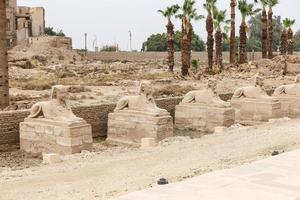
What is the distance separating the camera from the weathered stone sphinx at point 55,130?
12.6m

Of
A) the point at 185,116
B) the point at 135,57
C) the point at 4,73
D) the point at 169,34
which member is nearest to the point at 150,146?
the point at 185,116

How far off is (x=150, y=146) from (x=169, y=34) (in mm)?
28266

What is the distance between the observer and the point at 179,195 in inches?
223

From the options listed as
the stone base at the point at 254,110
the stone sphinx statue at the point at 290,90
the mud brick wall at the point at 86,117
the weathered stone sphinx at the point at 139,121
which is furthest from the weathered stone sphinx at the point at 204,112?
the stone sphinx statue at the point at 290,90

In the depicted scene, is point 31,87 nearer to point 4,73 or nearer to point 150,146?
point 4,73

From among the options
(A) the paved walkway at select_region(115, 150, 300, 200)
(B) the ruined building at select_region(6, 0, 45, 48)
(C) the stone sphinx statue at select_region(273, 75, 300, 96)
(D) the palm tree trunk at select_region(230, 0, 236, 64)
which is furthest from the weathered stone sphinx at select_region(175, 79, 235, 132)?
(B) the ruined building at select_region(6, 0, 45, 48)

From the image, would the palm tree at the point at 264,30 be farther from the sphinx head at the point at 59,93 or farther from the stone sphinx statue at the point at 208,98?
the sphinx head at the point at 59,93

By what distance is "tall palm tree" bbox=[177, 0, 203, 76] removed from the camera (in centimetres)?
3481

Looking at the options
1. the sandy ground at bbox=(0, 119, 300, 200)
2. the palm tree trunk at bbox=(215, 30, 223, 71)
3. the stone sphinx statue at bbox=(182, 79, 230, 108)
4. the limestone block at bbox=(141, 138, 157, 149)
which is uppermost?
the palm tree trunk at bbox=(215, 30, 223, 71)

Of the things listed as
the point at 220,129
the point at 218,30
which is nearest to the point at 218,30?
the point at 218,30

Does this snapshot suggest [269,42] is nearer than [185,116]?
No

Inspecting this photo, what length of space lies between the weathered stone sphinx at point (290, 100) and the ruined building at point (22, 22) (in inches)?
1578

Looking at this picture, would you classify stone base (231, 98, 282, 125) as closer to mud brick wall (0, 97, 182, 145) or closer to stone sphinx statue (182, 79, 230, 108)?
stone sphinx statue (182, 79, 230, 108)

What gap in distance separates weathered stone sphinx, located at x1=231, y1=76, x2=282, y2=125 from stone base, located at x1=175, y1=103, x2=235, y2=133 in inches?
73.3
